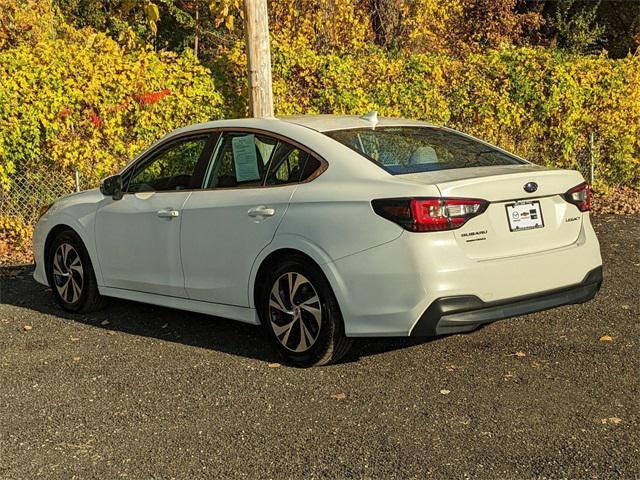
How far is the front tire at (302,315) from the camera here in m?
5.51

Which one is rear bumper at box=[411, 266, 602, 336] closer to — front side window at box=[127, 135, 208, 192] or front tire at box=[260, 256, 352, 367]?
front tire at box=[260, 256, 352, 367]

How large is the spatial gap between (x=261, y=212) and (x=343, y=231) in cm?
71

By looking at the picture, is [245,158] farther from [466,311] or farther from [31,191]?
[31,191]

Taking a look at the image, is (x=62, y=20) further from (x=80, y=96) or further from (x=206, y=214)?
(x=206, y=214)

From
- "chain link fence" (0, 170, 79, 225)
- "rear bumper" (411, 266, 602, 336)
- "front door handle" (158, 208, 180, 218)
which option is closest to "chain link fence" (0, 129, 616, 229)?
"chain link fence" (0, 170, 79, 225)

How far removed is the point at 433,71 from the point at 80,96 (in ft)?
15.6

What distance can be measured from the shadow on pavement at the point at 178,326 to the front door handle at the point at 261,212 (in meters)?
0.96

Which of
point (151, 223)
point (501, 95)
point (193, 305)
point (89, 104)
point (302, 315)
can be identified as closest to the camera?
point (302, 315)

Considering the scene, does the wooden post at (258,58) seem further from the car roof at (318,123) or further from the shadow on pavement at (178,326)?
the car roof at (318,123)

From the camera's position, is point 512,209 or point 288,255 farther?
point 288,255

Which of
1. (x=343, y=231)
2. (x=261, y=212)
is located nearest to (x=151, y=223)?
(x=261, y=212)

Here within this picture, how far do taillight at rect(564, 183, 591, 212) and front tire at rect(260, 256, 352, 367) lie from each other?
1620 mm

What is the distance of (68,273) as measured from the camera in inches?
297

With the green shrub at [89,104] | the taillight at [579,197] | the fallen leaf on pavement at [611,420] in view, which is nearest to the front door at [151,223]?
the taillight at [579,197]
